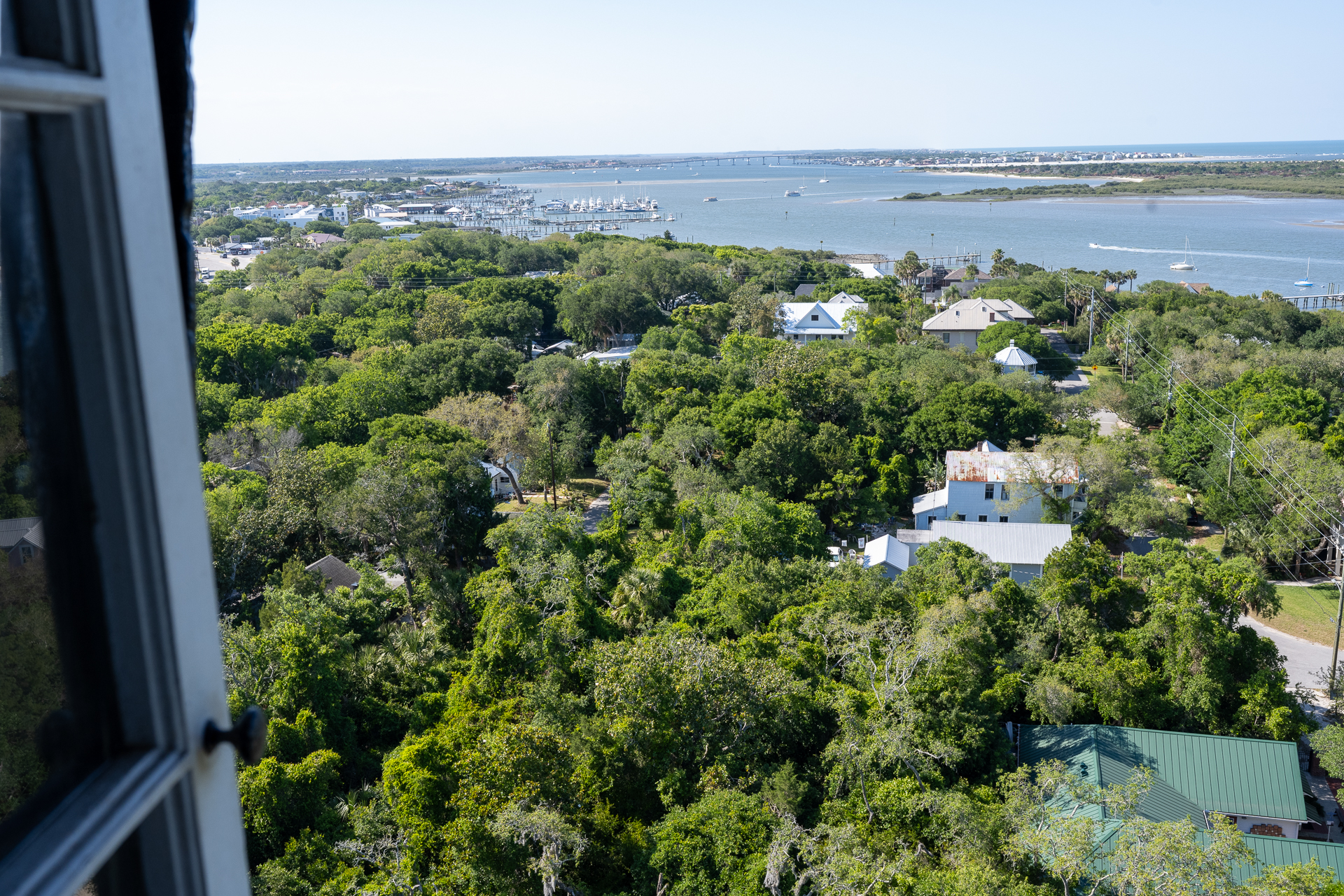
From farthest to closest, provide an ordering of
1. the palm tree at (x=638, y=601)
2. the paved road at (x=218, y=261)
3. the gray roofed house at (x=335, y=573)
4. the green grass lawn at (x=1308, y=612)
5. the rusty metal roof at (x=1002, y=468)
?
the paved road at (x=218, y=261) → the rusty metal roof at (x=1002, y=468) → the green grass lawn at (x=1308, y=612) → the gray roofed house at (x=335, y=573) → the palm tree at (x=638, y=601)

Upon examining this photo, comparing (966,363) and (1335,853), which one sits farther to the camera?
(966,363)

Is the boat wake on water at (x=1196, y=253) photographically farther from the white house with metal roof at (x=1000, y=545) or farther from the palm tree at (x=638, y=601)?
the palm tree at (x=638, y=601)

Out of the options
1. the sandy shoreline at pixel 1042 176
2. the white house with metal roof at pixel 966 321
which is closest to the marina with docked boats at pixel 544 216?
the white house with metal roof at pixel 966 321

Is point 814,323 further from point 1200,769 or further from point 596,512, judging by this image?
point 1200,769

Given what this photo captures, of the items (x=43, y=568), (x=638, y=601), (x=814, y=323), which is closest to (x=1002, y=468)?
(x=638, y=601)

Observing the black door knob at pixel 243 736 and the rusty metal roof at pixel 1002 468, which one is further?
the rusty metal roof at pixel 1002 468

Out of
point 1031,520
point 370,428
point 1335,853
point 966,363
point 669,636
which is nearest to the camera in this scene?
point 1335,853

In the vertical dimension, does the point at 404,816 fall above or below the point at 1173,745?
above

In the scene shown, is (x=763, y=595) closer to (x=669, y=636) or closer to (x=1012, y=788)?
(x=669, y=636)

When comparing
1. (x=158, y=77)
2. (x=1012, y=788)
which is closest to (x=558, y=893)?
(x=1012, y=788)
